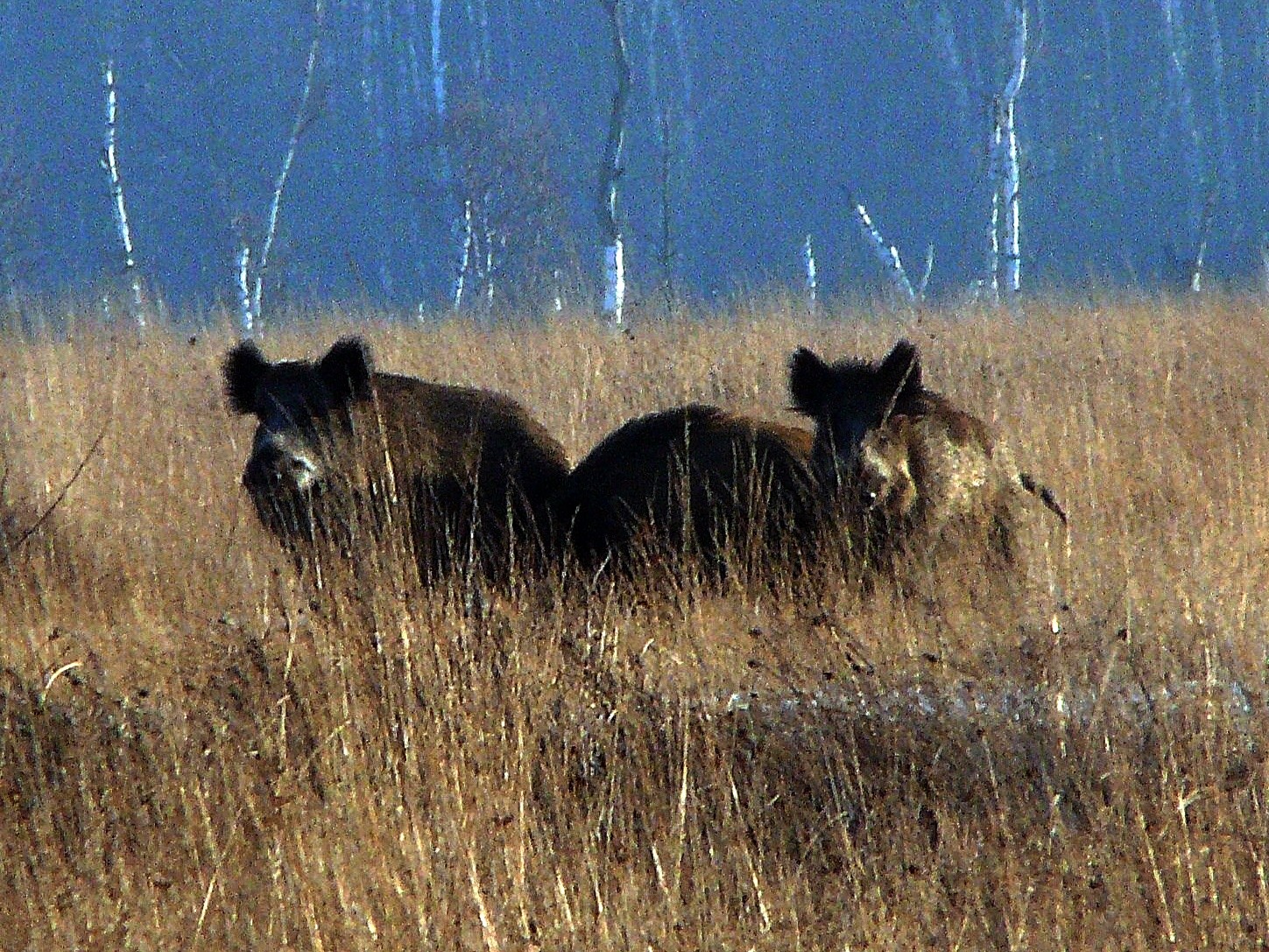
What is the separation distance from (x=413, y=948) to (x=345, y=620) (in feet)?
4.75

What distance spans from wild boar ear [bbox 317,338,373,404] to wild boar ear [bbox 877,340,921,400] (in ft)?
7.11

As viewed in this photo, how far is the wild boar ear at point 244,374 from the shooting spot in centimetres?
744

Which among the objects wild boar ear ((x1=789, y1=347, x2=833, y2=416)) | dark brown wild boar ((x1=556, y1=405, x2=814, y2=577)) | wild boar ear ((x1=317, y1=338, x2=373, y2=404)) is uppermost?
wild boar ear ((x1=317, y1=338, x2=373, y2=404))

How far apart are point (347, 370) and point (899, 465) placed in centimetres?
239

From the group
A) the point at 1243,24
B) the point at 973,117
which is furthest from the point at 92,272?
the point at 1243,24

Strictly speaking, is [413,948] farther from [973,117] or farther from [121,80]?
[121,80]

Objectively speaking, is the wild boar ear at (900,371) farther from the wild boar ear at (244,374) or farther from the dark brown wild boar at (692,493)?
the wild boar ear at (244,374)

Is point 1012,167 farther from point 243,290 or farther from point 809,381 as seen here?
point 809,381

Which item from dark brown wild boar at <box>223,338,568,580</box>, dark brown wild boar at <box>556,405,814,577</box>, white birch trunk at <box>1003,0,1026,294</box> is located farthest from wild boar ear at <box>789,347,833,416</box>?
white birch trunk at <box>1003,0,1026,294</box>

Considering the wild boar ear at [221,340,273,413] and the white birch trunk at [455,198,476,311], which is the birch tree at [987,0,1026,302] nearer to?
the white birch trunk at [455,198,476,311]

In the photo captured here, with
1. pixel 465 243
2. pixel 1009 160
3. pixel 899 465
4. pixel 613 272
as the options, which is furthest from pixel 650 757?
pixel 465 243

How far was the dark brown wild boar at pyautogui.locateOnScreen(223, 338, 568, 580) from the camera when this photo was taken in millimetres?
7062

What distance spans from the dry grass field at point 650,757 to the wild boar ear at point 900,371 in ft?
2.56

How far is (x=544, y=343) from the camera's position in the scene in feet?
42.9
